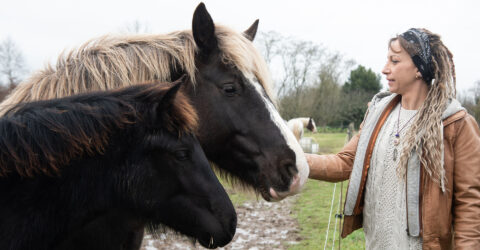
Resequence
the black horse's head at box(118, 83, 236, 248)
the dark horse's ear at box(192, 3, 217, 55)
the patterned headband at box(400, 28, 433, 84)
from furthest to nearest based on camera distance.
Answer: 1. the dark horse's ear at box(192, 3, 217, 55)
2. the patterned headband at box(400, 28, 433, 84)
3. the black horse's head at box(118, 83, 236, 248)

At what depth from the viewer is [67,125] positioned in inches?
67.5

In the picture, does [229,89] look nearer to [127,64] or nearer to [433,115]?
[127,64]

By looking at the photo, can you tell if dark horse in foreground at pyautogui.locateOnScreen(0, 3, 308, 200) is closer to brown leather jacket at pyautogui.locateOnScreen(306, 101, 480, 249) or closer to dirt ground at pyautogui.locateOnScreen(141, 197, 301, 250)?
brown leather jacket at pyautogui.locateOnScreen(306, 101, 480, 249)

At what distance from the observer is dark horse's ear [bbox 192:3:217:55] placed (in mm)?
2648

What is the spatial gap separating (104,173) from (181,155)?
0.40 meters

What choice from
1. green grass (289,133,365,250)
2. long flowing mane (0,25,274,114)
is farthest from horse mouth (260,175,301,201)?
green grass (289,133,365,250)

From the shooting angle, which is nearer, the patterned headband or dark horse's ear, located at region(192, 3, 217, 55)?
the patterned headband

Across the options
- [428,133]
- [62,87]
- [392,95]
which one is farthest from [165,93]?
[392,95]

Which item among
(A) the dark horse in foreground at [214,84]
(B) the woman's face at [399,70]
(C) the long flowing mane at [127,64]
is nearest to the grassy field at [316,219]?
(A) the dark horse in foreground at [214,84]

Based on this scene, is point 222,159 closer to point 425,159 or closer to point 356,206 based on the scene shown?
point 356,206

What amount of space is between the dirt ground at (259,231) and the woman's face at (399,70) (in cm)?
359

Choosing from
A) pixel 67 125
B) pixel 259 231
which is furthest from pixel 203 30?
pixel 259 231

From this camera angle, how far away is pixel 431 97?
2.59 metres

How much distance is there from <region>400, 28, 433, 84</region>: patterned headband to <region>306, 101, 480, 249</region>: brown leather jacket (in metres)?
0.37
